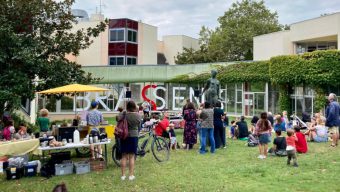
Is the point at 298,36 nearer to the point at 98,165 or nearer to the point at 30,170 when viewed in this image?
the point at 98,165

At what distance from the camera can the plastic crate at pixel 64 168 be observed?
8.57m

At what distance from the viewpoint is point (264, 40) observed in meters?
33.0

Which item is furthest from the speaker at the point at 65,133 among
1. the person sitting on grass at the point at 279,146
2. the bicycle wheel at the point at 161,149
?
the person sitting on grass at the point at 279,146

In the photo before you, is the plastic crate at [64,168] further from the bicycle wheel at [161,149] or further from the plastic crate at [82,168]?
the bicycle wheel at [161,149]

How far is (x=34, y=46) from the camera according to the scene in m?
12.4

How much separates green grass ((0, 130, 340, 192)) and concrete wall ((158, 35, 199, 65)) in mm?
41317

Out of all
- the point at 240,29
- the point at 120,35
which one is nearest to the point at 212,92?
the point at 120,35

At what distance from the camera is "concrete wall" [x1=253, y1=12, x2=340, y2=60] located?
26406mm

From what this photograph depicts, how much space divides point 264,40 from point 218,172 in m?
26.7

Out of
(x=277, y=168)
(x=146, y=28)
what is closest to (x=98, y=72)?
(x=146, y=28)

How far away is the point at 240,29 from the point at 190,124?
115 ft

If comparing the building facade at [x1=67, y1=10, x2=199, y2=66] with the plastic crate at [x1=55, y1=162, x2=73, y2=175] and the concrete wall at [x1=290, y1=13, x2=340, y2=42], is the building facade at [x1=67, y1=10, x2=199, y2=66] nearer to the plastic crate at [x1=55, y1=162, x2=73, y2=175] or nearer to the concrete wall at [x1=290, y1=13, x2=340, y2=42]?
the concrete wall at [x1=290, y1=13, x2=340, y2=42]

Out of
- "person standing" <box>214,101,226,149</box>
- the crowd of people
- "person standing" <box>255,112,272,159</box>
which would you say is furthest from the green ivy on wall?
"person standing" <box>255,112,272,159</box>

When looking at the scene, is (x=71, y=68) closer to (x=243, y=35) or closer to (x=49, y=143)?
(x=49, y=143)
